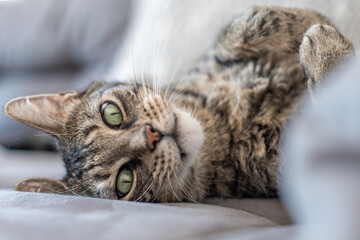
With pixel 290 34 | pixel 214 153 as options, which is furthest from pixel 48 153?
pixel 290 34

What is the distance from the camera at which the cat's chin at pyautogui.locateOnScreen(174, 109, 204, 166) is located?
1.00 meters

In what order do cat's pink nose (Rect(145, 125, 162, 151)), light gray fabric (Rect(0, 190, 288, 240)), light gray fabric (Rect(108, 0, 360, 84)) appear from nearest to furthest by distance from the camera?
light gray fabric (Rect(0, 190, 288, 240)) < cat's pink nose (Rect(145, 125, 162, 151)) < light gray fabric (Rect(108, 0, 360, 84))

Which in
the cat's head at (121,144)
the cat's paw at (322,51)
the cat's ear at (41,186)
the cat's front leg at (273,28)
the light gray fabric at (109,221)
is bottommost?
the cat's ear at (41,186)

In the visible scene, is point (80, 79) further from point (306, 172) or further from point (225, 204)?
point (306, 172)

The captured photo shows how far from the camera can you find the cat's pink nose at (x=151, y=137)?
0.94 metres

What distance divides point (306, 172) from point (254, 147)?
1.94 feet

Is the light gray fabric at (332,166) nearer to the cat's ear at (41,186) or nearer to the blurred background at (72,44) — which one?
the cat's ear at (41,186)

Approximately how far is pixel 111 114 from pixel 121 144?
12 cm

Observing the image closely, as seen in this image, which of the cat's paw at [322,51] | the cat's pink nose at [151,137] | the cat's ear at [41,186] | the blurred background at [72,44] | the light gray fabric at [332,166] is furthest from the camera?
the blurred background at [72,44]

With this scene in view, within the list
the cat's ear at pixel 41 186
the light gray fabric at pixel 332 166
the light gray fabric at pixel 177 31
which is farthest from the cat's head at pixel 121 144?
the light gray fabric at pixel 332 166

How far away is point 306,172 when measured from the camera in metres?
0.48

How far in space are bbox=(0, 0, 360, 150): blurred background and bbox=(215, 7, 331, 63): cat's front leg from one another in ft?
1.56

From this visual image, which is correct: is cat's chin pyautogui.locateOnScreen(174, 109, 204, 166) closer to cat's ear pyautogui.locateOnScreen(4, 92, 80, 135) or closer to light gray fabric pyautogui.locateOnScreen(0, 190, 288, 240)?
light gray fabric pyautogui.locateOnScreen(0, 190, 288, 240)

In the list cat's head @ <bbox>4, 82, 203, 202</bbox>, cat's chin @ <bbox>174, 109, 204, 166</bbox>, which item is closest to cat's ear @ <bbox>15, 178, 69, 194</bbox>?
cat's head @ <bbox>4, 82, 203, 202</bbox>
